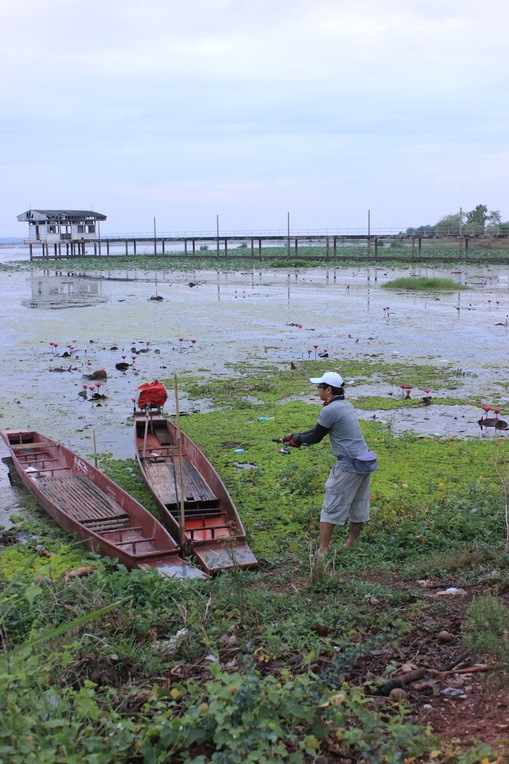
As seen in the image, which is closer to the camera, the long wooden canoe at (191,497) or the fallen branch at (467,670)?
the fallen branch at (467,670)

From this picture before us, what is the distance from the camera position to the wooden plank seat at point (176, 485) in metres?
7.16

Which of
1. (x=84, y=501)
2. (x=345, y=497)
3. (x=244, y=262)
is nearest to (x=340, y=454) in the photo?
(x=345, y=497)

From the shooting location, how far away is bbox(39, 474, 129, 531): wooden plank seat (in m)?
7.00

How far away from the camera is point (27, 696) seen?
2.91m

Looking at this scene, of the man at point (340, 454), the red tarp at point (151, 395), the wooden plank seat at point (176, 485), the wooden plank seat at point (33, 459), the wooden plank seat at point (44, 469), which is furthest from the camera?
the red tarp at point (151, 395)

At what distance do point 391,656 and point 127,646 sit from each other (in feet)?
4.54

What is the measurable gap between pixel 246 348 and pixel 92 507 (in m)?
10.7

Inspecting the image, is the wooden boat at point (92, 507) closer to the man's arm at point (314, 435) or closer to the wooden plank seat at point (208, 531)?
the wooden plank seat at point (208, 531)

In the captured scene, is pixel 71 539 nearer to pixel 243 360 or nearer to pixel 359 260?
pixel 243 360

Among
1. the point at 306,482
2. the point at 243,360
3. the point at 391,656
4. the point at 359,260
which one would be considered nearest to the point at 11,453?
the point at 306,482

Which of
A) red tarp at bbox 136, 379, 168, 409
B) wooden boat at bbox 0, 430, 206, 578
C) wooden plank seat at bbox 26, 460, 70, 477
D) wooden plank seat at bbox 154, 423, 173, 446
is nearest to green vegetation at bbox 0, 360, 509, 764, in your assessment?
wooden boat at bbox 0, 430, 206, 578

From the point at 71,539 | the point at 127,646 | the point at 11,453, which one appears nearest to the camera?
the point at 127,646

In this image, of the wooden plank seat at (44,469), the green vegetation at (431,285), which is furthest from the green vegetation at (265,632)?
the green vegetation at (431,285)

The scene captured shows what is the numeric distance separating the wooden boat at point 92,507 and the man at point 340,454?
3.75ft
